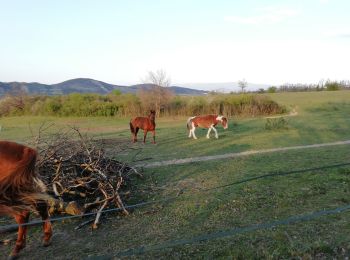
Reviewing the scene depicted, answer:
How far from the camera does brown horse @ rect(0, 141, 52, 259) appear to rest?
3915 mm

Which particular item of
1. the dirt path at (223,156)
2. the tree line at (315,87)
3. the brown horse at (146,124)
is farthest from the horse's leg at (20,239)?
the tree line at (315,87)

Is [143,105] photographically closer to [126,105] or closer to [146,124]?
[126,105]

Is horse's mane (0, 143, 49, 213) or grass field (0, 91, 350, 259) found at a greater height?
horse's mane (0, 143, 49, 213)

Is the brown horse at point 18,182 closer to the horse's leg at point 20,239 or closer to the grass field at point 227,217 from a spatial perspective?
the horse's leg at point 20,239

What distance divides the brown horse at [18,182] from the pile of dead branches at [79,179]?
56.2 inches

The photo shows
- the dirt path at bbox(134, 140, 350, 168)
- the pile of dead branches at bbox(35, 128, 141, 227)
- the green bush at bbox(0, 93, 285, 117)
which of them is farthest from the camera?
the green bush at bbox(0, 93, 285, 117)

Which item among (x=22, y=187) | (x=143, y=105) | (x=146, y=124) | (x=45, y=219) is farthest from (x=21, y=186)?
(x=143, y=105)

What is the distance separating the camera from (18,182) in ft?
13.0

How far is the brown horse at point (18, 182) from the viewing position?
12.8 ft

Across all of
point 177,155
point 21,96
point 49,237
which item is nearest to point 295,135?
point 177,155

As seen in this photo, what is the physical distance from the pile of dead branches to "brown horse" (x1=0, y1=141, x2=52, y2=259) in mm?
1427

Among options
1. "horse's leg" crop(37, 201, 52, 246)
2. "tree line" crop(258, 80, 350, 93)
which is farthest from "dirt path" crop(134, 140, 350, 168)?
"tree line" crop(258, 80, 350, 93)

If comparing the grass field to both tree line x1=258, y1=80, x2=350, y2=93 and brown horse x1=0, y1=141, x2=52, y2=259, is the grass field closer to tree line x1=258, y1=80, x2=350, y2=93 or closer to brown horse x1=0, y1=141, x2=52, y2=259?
brown horse x1=0, y1=141, x2=52, y2=259

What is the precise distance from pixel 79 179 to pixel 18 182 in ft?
7.99
